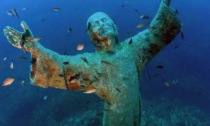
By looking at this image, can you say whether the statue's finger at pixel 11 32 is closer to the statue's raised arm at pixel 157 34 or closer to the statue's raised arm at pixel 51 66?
the statue's raised arm at pixel 51 66

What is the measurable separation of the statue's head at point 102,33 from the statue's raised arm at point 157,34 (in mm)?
464

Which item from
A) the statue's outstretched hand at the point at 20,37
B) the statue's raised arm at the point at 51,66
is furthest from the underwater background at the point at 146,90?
the statue's outstretched hand at the point at 20,37

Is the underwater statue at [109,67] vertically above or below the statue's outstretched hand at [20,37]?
below

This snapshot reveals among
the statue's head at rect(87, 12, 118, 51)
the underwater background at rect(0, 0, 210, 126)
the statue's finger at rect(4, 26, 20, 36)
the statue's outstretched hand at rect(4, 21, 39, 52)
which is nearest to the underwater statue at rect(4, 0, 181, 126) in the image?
the statue's head at rect(87, 12, 118, 51)

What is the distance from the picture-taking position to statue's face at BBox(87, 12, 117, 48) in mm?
5117

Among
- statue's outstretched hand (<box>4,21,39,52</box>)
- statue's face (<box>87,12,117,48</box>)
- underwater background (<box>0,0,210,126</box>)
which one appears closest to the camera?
statue's outstretched hand (<box>4,21,39,52</box>)

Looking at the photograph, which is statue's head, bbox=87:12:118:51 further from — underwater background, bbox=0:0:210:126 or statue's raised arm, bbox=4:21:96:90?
underwater background, bbox=0:0:210:126

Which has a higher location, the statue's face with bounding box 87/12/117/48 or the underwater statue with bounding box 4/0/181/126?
the statue's face with bounding box 87/12/117/48

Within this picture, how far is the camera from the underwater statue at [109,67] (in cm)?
464

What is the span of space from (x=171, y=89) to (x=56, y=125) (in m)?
7.61

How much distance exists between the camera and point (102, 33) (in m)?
5.11

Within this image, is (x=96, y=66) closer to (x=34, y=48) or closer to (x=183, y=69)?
(x=34, y=48)

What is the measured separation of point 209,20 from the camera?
28547 mm

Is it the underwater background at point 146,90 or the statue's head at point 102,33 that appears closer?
the statue's head at point 102,33
